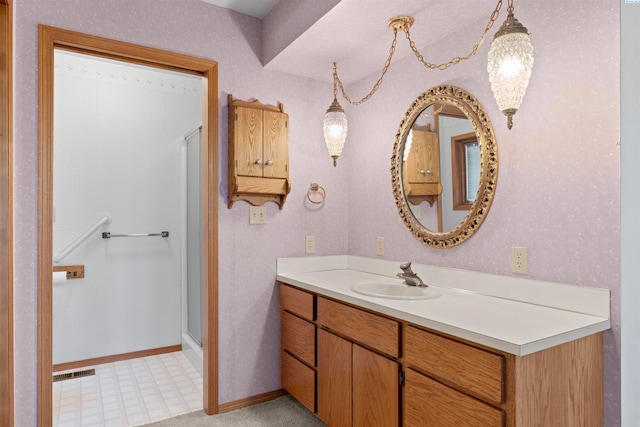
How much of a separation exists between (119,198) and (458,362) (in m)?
2.90

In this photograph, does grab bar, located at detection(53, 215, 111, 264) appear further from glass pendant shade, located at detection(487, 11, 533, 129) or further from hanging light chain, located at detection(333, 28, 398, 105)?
glass pendant shade, located at detection(487, 11, 533, 129)

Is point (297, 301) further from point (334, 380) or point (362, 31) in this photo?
point (362, 31)

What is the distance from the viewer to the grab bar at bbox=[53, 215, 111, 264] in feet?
10.0

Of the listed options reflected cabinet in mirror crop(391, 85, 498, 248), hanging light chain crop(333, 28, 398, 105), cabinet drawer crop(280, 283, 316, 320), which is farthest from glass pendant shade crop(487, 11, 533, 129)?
cabinet drawer crop(280, 283, 316, 320)

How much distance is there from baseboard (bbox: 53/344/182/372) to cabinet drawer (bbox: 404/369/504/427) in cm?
248

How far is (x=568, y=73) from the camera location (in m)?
1.63

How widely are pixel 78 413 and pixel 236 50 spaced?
242 cm

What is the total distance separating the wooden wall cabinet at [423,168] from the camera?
2.25 metres

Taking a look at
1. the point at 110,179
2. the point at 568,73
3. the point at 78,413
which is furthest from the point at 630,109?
the point at 110,179

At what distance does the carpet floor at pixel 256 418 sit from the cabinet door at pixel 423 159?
153 centimetres

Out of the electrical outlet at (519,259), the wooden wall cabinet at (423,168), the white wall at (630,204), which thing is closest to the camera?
the white wall at (630,204)

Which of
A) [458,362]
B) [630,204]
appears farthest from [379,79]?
[630,204]

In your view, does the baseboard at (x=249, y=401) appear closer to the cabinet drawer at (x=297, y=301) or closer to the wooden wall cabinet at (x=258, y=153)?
the cabinet drawer at (x=297, y=301)

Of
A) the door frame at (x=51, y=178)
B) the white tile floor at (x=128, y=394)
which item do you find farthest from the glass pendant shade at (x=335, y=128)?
the white tile floor at (x=128, y=394)
